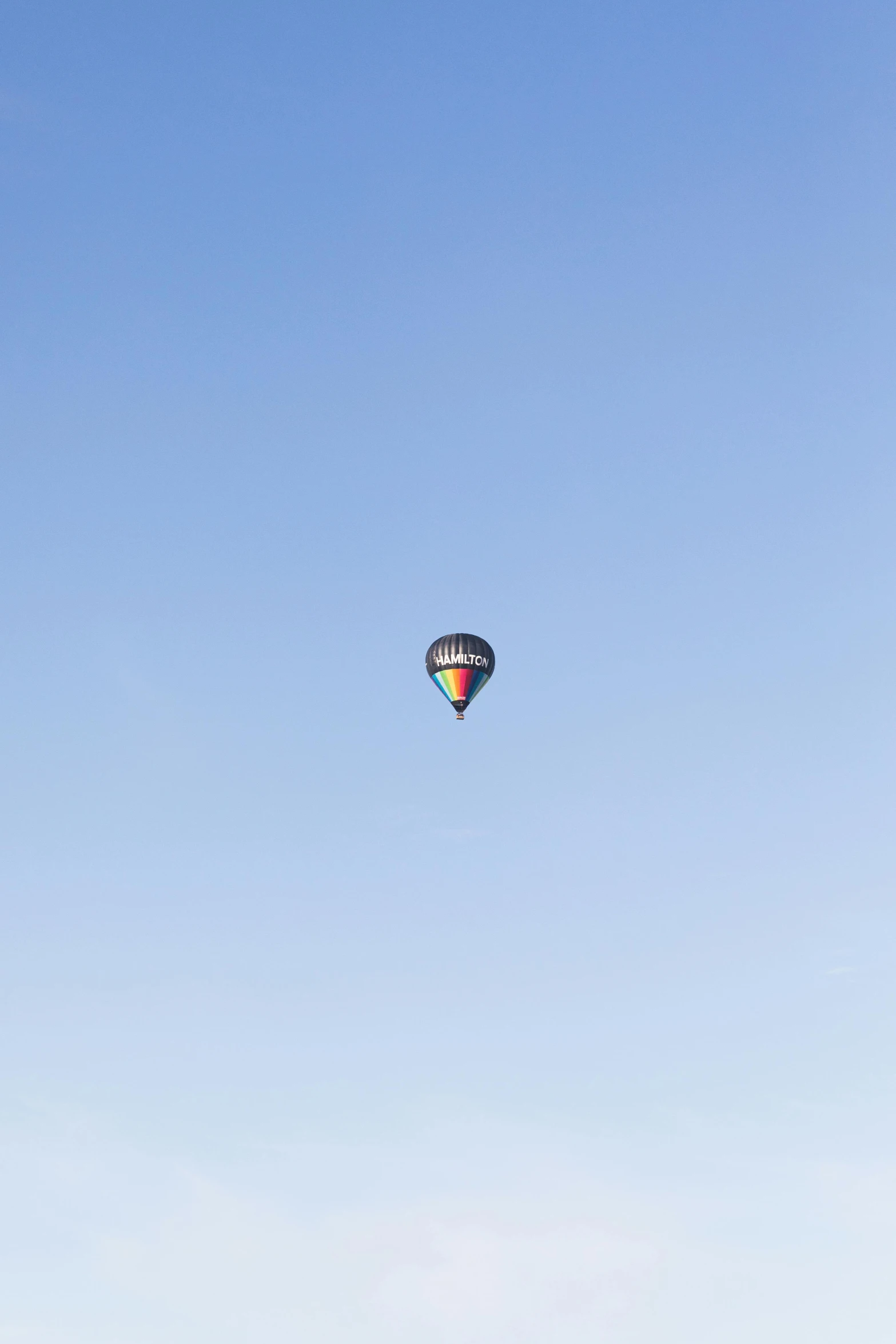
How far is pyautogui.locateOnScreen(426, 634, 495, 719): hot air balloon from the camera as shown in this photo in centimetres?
15038

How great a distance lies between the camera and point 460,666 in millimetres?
150125

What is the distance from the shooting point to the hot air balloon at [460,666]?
150 metres

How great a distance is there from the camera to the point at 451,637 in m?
152

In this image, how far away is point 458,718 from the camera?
152 metres

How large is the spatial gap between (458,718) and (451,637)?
7897mm
